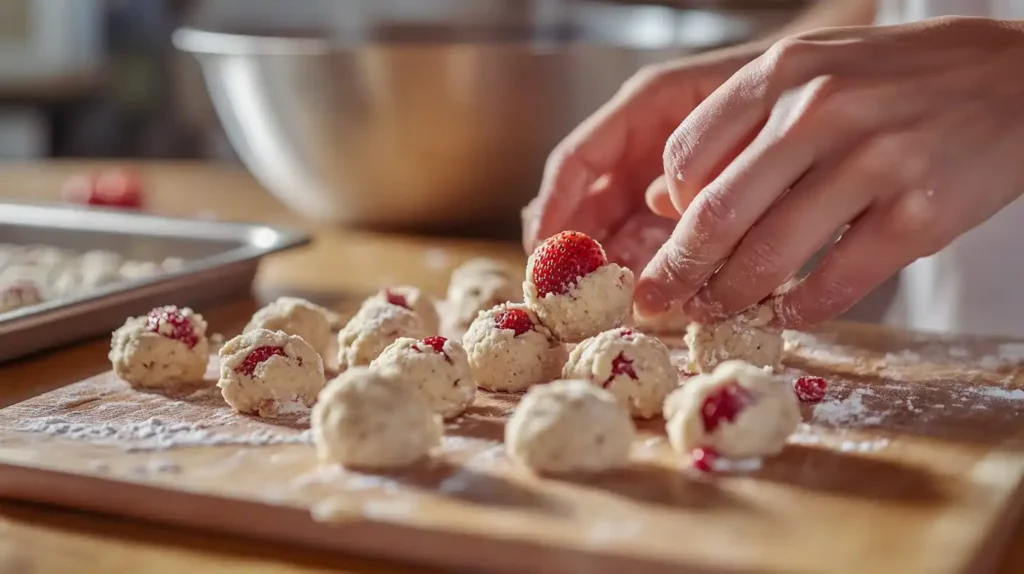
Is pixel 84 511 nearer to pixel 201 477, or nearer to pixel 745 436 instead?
pixel 201 477

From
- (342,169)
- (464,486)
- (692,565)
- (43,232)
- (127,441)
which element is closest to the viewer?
(692,565)

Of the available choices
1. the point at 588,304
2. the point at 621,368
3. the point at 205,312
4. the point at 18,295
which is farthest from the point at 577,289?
the point at 18,295

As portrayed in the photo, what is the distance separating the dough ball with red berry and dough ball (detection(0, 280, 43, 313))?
683mm

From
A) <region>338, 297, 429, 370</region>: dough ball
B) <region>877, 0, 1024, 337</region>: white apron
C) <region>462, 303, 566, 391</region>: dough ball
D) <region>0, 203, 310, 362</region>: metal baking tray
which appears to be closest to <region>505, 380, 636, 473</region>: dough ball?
<region>462, 303, 566, 391</region>: dough ball

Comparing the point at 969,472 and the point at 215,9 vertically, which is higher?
the point at 215,9

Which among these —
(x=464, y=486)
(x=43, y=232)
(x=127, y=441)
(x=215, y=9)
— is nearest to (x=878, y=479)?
(x=464, y=486)

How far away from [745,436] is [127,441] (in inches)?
21.1

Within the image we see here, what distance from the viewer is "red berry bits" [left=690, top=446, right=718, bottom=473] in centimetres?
95

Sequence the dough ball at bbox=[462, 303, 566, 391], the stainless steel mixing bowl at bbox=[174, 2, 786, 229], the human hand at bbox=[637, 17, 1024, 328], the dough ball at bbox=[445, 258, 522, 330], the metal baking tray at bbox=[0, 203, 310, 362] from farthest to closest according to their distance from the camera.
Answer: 1. the stainless steel mixing bowl at bbox=[174, 2, 786, 229]
2. the dough ball at bbox=[445, 258, 522, 330]
3. the metal baking tray at bbox=[0, 203, 310, 362]
4. the dough ball at bbox=[462, 303, 566, 391]
5. the human hand at bbox=[637, 17, 1024, 328]

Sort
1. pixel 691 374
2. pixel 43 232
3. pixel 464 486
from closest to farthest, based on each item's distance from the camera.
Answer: pixel 464 486, pixel 691 374, pixel 43 232

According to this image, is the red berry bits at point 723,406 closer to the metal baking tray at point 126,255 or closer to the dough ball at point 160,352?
the dough ball at point 160,352

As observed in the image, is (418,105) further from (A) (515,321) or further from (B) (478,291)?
(A) (515,321)

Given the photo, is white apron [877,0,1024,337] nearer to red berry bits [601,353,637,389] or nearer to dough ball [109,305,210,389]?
red berry bits [601,353,637,389]

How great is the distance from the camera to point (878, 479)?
939 mm
